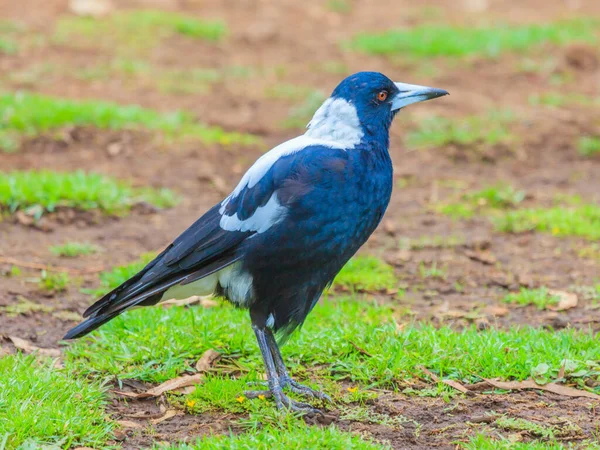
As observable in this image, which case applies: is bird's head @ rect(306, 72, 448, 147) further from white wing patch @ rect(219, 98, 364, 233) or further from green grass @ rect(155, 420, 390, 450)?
green grass @ rect(155, 420, 390, 450)

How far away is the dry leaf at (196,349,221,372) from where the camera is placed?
3.81 metres

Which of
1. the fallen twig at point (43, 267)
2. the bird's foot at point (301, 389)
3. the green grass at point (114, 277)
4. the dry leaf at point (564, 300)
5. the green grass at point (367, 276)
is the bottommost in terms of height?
the fallen twig at point (43, 267)

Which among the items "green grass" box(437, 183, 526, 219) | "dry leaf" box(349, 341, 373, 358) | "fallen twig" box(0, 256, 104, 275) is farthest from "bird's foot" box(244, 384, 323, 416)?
"green grass" box(437, 183, 526, 219)

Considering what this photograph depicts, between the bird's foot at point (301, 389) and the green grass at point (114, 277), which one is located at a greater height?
the bird's foot at point (301, 389)

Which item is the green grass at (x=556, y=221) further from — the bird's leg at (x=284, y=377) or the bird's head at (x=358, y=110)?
the bird's leg at (x=284, y=377)

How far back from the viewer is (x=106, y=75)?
846 cm

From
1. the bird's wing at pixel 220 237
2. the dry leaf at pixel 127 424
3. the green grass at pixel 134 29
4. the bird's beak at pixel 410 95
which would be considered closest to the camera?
the dry leaf at pixel 127 424

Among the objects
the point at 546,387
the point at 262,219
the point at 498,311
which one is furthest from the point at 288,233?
the point at 498,311

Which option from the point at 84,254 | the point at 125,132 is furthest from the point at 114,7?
the point at 84,254

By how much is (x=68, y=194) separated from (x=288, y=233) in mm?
2786

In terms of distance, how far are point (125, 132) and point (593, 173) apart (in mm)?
3681

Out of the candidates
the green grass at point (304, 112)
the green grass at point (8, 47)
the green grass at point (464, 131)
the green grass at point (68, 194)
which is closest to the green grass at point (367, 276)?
the green grass at point (68, 194)

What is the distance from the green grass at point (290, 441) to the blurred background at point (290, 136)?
54.3 inches

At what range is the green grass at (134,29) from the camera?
30.6ft
